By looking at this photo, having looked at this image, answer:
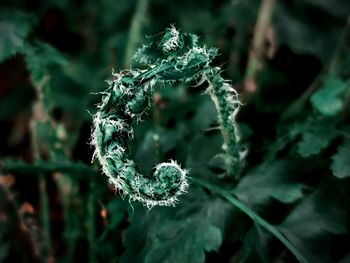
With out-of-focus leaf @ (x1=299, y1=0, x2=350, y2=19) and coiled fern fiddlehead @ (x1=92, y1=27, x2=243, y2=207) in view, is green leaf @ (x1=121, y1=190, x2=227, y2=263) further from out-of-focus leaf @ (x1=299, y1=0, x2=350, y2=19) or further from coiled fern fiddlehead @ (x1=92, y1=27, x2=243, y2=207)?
out-of-focus leaf @ (x1=299, y1=0, x2=350, y2=19)

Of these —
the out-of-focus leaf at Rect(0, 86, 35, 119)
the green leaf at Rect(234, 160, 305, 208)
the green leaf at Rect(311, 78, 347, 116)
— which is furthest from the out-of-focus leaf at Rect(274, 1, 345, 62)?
the out-of-focus leaf at Rect(0, 86, 35, 119)

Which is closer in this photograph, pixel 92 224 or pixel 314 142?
pixel 314 142

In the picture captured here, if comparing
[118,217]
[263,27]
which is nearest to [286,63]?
[263,27]

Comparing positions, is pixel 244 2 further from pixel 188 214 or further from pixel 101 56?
pixel 188 214

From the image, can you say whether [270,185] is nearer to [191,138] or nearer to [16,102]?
[191,138]

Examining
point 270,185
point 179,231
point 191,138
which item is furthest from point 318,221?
point 191,138

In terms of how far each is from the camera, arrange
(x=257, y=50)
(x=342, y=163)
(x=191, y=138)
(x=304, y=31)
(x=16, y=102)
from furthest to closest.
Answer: (x=16, y=102) < (x=304, y=31) < (x=257, y=50) < (x=191, y=138) < (x=342, y=163)

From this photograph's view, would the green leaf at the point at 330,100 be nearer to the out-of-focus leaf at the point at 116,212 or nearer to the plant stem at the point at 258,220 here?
the plant stem at the point at 258,220
